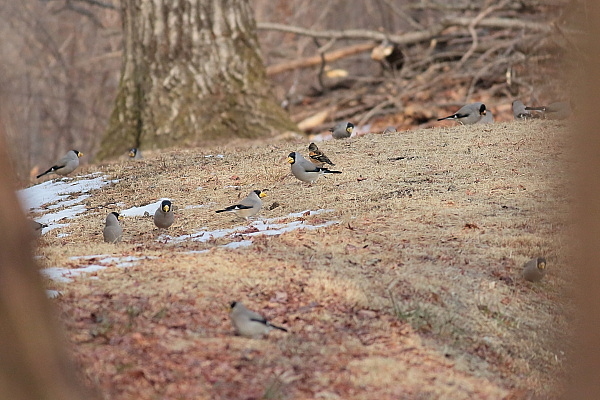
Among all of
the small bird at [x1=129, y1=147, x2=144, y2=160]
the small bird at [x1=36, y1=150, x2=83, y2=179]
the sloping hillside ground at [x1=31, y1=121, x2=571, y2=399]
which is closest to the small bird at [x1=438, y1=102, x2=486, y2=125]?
the sloping hillside ground at [x1=31, y1=121, x2=571, y2=399]

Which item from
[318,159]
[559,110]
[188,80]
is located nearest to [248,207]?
[318,159]

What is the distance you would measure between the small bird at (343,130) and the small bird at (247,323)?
6860 mm

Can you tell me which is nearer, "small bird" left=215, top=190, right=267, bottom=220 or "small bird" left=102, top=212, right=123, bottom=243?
"small bird" left=102, top=212, right=123, bottom=243

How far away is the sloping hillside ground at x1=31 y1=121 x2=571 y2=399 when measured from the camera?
15.3 ft

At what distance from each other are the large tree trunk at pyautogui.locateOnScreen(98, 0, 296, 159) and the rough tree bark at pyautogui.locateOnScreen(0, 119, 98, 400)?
9401mm

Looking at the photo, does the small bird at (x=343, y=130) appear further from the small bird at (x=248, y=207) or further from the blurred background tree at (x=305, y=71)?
the small bird at (x=248, y=207)

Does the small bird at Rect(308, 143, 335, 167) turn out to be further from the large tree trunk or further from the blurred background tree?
the large tree trunk

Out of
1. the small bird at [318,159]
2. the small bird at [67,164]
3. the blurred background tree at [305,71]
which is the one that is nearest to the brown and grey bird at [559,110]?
the blurred background tree at [305,71]

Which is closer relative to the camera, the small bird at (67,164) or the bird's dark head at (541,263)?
the bird's dark head at (541,263)

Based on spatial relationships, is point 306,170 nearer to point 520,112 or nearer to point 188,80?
point 520,112

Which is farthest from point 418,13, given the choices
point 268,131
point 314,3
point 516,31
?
point 268,131

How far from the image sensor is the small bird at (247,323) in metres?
4.92

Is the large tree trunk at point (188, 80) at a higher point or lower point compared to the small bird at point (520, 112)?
higher

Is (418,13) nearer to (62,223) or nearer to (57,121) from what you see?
(57,121)
